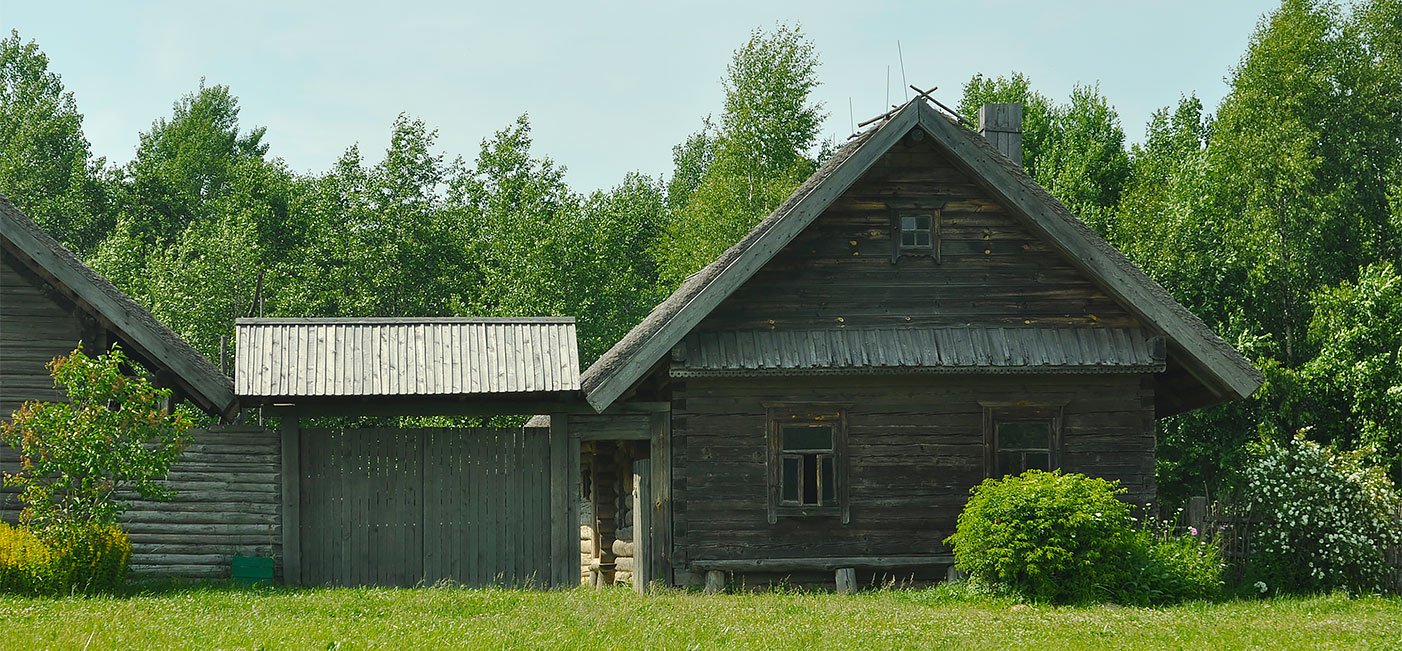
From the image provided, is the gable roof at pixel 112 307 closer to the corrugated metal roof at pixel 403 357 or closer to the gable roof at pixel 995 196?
the corrugated metal roof at pixel 403 357

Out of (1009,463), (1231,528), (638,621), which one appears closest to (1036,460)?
(1009,463)

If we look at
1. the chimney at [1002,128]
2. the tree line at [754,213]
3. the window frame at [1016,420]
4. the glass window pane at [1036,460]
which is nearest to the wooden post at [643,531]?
the window frame at [1016,420]

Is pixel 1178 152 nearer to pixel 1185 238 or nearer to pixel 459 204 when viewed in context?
pixel 1185 238

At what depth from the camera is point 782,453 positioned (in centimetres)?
1908

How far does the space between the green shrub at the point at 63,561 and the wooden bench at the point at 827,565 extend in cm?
684

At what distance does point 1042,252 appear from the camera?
64.3ft

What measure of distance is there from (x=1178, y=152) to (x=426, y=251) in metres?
20.5

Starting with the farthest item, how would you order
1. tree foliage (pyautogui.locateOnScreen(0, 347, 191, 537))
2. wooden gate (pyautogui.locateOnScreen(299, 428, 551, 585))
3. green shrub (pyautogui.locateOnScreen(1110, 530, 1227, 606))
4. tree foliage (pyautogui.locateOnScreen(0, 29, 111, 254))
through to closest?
tree foliage (pyautogui.locateOnScreen(0, 29, 111, 254)) → wooden gate (pyautogui.locateOnScreen(299, 428, 551, 585)) → green shrub (pyautogui.locateOnScreen(1110, 530, 1227, 606)) → tree foliage (pyautogui.locateOnScreen(0, 347, 191, 537))

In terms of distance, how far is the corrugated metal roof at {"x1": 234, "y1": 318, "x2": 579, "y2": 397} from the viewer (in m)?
18.3

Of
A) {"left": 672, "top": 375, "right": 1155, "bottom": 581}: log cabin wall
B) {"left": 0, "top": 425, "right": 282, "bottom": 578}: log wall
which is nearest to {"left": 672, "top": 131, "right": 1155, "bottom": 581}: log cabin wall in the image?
{"left": 672, "top": 375, "right": 1155, "bottom": 581}: log cabin wall

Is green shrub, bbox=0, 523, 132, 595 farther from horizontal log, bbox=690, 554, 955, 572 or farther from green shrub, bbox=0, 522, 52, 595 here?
horizontal log, bbox=690, 554, 955, 572

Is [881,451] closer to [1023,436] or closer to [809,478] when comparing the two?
[809,478]

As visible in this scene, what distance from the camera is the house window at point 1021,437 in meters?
19.4

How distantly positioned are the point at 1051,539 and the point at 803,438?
12.0 ft
